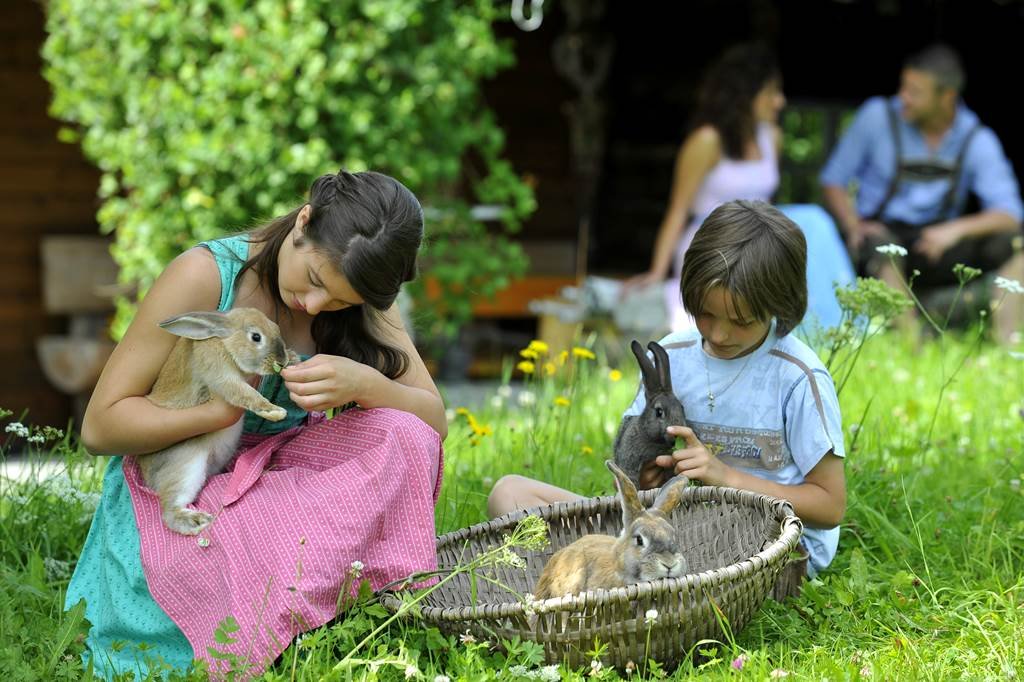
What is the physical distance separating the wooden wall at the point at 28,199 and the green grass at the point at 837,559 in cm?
418

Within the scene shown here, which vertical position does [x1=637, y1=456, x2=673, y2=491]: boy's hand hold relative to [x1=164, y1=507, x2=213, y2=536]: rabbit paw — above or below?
below

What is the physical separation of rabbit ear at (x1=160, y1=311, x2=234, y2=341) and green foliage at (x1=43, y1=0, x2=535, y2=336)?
325 cm

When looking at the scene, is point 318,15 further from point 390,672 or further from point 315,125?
point 390,672

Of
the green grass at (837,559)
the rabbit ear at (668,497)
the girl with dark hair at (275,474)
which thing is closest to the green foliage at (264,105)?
the green grass at (837,559)

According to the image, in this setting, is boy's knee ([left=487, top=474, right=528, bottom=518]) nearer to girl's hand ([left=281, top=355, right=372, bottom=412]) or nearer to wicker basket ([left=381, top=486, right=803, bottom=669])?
wicker basket ([left=381, top=486, right=803, bottom=669])

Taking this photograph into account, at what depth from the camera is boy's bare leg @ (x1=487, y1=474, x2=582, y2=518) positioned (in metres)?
3.40

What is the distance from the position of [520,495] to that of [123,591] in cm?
110

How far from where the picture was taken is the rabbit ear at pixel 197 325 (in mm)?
2820

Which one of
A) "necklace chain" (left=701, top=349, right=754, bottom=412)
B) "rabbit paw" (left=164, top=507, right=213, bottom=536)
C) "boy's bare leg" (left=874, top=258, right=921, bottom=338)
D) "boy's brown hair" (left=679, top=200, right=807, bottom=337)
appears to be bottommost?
"boy's bare leg" (left=874, top=258, right=921, bottom=338)

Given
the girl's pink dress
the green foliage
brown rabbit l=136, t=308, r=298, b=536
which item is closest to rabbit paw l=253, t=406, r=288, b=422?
brown rabbit l=136, t=308, r=298, b=536

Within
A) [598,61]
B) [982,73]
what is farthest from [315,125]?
[982,73]

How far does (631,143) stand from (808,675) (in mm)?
7212

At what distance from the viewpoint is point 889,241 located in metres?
7.07

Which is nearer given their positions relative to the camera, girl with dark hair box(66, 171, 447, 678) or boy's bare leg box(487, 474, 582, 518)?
girl with dark hair box(66, 171, 447, 678)
